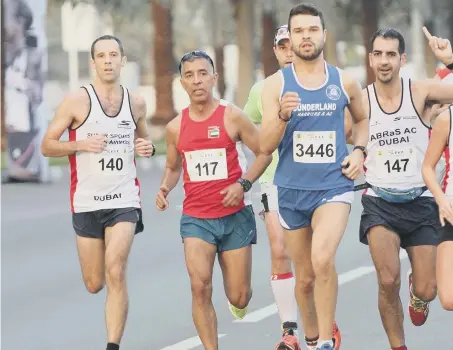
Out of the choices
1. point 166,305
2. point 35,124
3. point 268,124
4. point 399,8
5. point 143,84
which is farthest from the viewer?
point 143,84

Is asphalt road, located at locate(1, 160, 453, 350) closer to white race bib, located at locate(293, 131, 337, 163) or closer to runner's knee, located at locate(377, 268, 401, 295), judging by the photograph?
runner's knee, located at locate(377, 268, 401, 295)

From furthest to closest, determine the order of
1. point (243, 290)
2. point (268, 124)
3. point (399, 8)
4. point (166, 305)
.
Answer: point (399, 8)
point (166, 305)
point (243, 290)
point (268, 124)

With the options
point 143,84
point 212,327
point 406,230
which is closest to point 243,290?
point 212,327

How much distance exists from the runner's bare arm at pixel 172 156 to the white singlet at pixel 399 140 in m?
1.20

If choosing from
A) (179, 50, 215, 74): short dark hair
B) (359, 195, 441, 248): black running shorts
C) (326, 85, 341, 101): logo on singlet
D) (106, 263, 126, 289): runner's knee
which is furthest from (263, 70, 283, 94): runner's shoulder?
(106, 263, 126, 289): runner's knee

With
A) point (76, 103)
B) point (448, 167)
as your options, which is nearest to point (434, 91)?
point (448, 167)

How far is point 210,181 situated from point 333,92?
3.25ft

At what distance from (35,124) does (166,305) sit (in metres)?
14.7

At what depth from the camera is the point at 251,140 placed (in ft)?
34.8

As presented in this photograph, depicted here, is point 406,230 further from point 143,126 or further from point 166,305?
point 166,305

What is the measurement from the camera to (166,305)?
13961 millimetres

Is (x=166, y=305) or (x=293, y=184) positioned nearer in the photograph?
(x=293, y=184)

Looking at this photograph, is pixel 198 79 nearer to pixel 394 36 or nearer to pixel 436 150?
pixel 394 36

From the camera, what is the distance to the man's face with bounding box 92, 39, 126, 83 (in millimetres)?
10992
